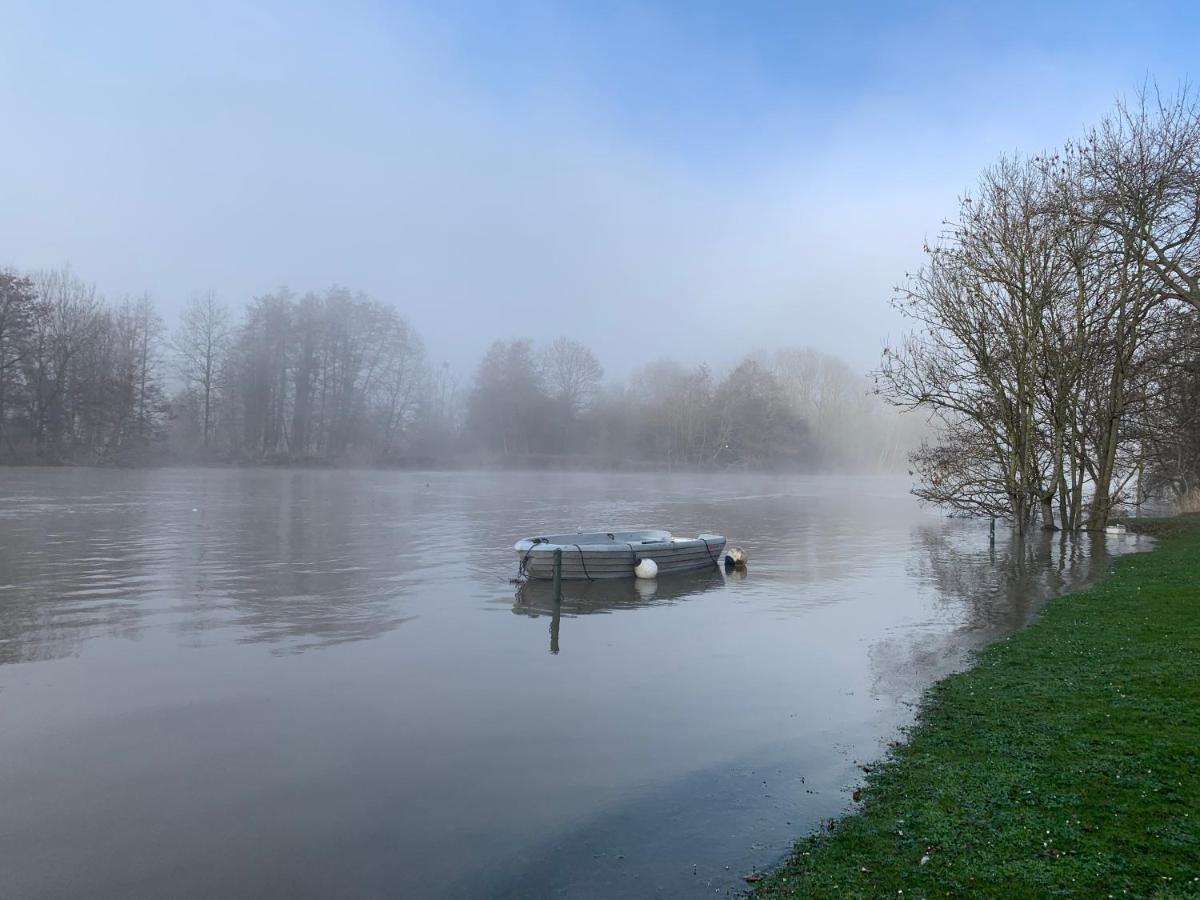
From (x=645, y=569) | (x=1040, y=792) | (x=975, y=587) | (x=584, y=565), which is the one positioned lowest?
(x=975, y=587)

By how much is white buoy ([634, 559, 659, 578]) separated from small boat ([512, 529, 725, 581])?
0.26 ft

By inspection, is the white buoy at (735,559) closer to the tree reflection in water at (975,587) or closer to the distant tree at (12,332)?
the tree reflection in water at (975,587)

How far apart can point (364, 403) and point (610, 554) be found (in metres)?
65.7

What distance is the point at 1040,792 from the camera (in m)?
5.09

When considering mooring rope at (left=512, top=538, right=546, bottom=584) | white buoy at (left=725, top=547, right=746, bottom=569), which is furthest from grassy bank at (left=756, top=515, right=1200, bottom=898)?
white buoy at (left=725, top=547, right=746, bottom=569)

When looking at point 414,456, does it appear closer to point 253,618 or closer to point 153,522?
point 153,522

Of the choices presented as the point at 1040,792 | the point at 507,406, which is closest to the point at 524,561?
the point at 1040,792

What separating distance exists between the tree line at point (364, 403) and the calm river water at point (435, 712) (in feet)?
145

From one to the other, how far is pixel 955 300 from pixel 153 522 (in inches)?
1138

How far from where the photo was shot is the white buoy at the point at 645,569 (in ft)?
62.2

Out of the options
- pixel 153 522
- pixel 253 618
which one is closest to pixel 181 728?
pixel 253 618

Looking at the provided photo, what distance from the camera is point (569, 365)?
97.9m

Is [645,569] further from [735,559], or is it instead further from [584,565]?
[735,559]

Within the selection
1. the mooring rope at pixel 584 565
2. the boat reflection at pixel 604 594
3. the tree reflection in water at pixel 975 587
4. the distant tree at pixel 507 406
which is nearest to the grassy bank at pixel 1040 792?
the tree reflection in water at pixel 975 587
